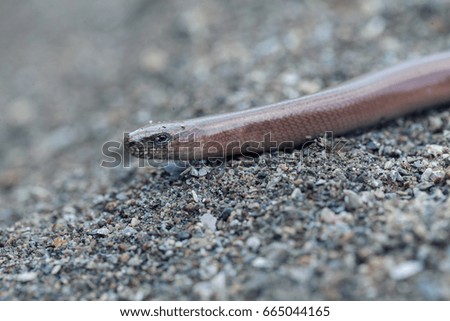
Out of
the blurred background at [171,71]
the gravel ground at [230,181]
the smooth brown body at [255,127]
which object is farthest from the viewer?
the blurred background at [171,71]

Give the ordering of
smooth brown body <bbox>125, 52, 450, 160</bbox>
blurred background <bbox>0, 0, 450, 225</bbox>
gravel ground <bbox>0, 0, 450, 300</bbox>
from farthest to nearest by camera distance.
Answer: blurred background <bbox>0, 0, 450, 225</bbox>
smooth brown body <bbox>125, 52, 450, 160</bbox>
gravel ground <bbox>0, 0, 450, 300</bbox>

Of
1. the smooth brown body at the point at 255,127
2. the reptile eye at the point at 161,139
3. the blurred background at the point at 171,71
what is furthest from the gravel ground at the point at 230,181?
the reptile eye at the point at 161,139

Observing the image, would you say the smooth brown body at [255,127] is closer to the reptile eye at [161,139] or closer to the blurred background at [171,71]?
the reptile eye at [161,139]

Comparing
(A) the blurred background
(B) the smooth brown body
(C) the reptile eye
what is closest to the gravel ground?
(A) the blurred background

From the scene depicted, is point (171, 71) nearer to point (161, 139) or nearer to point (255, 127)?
point (161, 139)

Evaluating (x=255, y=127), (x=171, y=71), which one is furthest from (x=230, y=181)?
(x=171, y=71)

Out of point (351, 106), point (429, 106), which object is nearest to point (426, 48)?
point (429, 106)

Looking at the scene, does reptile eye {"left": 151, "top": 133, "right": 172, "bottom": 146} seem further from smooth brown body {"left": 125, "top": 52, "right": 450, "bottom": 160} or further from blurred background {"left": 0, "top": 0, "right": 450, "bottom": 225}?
blurred background {"left": 0, "top": 0, "right": 450, "bottom": 225}
